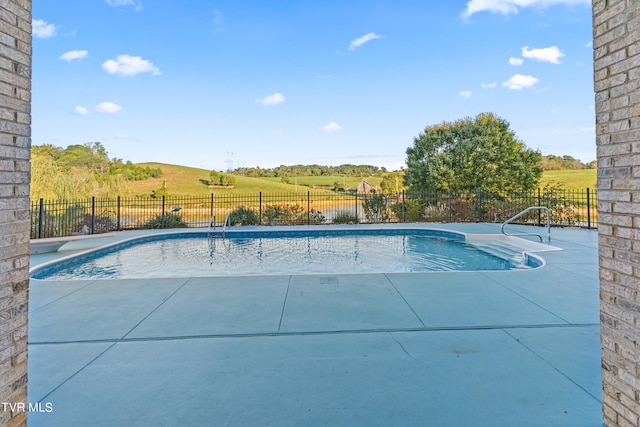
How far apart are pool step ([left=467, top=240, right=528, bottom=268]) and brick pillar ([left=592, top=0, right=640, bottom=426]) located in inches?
213

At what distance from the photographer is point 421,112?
56.0 ft

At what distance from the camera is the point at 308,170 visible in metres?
55.7

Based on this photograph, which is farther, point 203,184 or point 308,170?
point 308,170

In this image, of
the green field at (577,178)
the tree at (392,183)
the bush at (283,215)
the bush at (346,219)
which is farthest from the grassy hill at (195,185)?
the bush at (346,219)

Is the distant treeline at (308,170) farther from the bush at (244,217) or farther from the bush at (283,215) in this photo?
the bush at (244,217)

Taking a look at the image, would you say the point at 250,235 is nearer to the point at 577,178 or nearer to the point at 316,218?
the point at 316,218

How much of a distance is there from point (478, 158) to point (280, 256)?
11.1 meters

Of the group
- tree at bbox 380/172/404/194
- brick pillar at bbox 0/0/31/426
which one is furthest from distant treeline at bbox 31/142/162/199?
tree at bbox 380/172/404/194

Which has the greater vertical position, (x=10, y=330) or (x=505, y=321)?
(x=10, y=330)

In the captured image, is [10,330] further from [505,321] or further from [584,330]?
[584,330]

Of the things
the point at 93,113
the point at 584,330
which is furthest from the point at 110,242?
the point at 93,113

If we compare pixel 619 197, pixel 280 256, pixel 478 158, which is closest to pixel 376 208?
pixel 478 158

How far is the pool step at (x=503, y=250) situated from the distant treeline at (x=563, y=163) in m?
28.6

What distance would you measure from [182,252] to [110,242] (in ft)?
6.67
